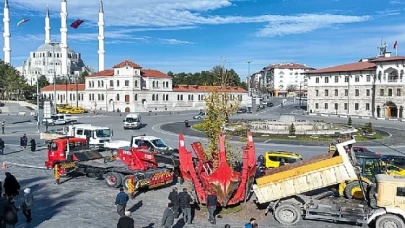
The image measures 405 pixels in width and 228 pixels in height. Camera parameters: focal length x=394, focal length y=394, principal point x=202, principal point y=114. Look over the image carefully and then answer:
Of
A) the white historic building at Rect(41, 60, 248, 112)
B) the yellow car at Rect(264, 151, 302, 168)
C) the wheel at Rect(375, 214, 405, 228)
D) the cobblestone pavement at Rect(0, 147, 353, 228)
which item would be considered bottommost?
the cobblestone pavement at Rect(0, 147, 353, 228)

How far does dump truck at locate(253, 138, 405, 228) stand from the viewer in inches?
522

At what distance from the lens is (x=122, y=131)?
1850 inches

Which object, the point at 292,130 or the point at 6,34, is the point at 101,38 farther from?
the point at 292,130

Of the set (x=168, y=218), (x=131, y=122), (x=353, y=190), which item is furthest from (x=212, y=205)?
(x=131, y=122)

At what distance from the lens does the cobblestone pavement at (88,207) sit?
14211 mm

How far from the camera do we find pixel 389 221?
13.1m

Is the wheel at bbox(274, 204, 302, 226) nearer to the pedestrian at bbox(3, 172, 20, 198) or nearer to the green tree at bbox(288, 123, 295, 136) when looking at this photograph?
the pedestrian at bbox(3, 172, 20, 198)

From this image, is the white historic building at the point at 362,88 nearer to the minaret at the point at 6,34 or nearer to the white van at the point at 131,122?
the white van at the point at 131,122

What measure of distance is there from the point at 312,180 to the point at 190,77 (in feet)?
392

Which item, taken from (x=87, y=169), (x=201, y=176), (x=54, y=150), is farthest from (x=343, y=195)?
(x=54, y=150)

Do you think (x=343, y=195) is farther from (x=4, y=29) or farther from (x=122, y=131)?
(x=4, y=29)

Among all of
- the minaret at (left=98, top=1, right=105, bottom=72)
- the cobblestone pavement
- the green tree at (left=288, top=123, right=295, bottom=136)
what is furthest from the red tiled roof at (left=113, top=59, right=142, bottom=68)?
the cobblestone pavement

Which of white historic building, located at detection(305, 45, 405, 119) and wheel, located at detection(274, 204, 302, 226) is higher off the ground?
white historic building, located at detection(305, 45, 405, 119)

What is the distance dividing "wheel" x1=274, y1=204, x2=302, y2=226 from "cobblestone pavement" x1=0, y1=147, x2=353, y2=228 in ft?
0.82
